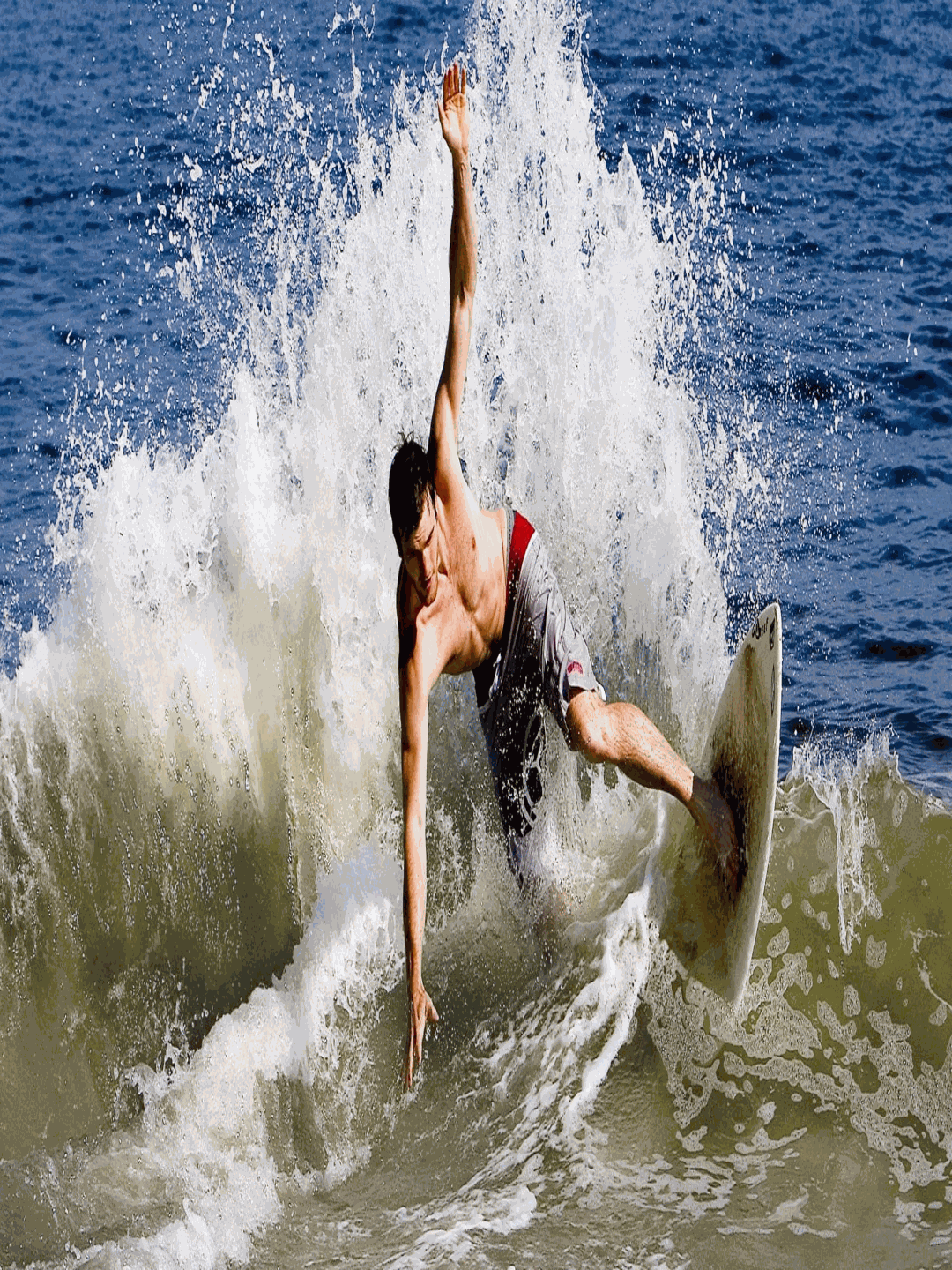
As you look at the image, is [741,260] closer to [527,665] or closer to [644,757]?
[527,665]

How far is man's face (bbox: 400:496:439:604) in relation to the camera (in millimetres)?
4754

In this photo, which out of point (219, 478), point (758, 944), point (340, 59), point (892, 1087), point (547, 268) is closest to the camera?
point (892, 1087)

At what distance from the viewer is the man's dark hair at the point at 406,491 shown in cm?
468

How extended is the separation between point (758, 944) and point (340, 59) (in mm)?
12356

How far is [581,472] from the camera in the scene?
23.1 feet

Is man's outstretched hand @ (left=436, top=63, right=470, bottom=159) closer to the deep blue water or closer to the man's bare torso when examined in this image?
the man's bare torso

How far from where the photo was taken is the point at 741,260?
1232 cm

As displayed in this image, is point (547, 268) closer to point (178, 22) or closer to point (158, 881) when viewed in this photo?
point (158, 881)

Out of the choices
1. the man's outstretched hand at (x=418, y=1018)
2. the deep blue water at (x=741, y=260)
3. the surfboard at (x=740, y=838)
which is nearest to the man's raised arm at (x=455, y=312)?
the surfboard at (x=740, y=838)

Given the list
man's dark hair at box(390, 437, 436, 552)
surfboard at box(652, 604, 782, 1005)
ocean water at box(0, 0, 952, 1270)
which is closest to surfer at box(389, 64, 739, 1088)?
man's dark hair at box(390, 437, 436, 552)

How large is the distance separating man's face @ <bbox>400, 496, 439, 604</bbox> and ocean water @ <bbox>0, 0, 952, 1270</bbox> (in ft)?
5.20

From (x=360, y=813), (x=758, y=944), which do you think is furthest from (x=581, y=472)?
(x=758, y=944)

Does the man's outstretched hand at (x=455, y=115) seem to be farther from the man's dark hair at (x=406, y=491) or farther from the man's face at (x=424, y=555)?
the man's face at (x=424, y=555)

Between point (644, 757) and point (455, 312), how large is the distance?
1647 mm
